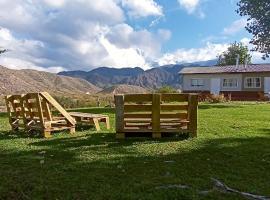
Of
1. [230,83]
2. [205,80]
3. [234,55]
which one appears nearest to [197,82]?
[205,80]

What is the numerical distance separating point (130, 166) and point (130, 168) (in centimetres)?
15

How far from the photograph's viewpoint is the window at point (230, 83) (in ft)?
163

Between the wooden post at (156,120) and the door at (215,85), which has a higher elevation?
the door at (215,85)

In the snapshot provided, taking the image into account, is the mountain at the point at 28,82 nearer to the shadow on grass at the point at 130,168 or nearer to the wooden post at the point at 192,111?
the wooden post at the point at 192,111

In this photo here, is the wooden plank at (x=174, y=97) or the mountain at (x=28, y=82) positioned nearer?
the wooden plank at (x=174, y=97)

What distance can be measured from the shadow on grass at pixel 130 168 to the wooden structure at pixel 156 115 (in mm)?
426

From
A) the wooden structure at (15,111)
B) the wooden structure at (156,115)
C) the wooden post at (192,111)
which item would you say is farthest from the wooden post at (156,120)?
the wooden structure at (15,111)

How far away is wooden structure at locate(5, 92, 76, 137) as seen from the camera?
11773mm

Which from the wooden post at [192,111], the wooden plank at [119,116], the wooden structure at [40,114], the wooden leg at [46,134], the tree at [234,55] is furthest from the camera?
the tree at [234,55]

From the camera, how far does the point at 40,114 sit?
1178 cm

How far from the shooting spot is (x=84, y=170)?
24.4 feet

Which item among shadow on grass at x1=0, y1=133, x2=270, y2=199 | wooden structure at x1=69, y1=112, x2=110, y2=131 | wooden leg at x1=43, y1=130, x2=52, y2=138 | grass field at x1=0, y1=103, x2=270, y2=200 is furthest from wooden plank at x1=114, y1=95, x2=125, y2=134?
wooden structure at x1=69, y1=112, x2=110, y2=131

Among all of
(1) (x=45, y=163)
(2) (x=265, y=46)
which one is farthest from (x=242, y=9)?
(1) (x=45, y=163)

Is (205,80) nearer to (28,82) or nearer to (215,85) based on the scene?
(215,85)
